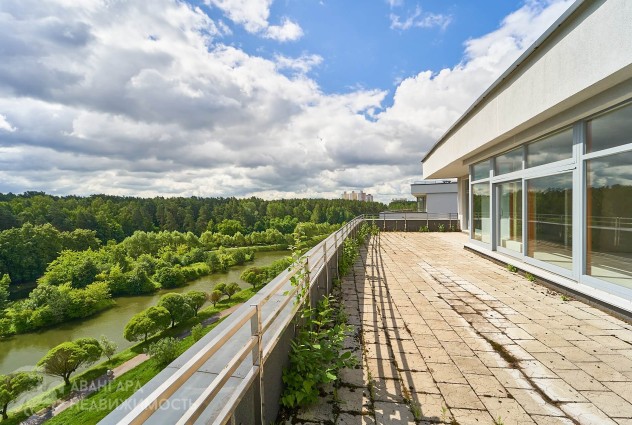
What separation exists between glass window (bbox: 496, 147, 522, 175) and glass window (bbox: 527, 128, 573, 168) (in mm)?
374

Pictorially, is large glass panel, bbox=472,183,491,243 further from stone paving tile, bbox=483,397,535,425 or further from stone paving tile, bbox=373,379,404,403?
stone paving tile, bbox=373,379,404,403

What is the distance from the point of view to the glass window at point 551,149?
505 cm

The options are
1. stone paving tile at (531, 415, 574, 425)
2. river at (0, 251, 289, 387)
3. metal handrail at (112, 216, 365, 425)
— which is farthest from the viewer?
river at (0, 251, 289, 387)

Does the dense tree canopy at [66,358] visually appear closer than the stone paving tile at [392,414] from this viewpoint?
No

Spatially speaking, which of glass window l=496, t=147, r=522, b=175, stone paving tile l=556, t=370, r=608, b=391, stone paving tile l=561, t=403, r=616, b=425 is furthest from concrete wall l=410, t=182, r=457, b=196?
stone paving tile l=561, t=403, r=616, b=425

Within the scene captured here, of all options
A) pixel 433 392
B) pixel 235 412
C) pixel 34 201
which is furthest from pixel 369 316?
pixel 34 201

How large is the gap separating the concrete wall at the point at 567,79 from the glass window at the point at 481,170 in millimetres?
1144

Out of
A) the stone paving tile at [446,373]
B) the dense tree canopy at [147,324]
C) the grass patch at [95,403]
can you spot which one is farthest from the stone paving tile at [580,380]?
the dense tree canopy at [147,324]

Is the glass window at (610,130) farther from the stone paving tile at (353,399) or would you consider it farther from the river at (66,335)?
the river at (66,335)

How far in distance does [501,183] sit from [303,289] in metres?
7.12

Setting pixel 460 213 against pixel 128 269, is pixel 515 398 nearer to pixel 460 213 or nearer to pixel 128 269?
pixel 460 213

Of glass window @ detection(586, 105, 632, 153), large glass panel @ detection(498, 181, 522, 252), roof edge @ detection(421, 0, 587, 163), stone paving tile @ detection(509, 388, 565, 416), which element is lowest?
stone paving tile @ detection(509, 388, 565, 416)

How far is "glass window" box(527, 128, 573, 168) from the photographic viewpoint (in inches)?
199

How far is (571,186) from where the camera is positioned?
4953 mm
